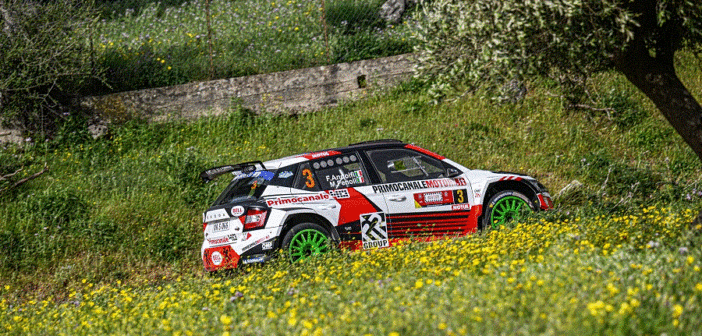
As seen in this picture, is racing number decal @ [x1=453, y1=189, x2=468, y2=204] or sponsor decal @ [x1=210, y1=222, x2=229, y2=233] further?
racing number decal @ [x1=453, y1=189, x2=468, y2=204]

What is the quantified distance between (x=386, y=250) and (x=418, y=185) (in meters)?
1.40

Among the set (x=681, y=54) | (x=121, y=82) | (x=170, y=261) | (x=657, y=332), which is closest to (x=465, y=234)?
(x=170, y=261)

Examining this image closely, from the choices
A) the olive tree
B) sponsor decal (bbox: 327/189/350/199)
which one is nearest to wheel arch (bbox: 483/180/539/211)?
the olive tree

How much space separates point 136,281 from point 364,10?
9404mm

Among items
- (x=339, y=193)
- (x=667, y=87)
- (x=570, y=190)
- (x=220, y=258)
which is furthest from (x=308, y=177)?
(x=570, y=190)

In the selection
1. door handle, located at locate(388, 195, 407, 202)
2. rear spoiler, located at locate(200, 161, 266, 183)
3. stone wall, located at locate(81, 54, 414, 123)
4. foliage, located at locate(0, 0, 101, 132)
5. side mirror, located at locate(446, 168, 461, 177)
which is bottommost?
door handle, located at locate(388, 195, 407, 202)

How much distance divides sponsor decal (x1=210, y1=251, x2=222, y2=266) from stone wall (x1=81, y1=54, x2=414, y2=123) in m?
6.64

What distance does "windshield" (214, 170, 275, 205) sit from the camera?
8906mm

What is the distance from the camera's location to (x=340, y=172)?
9305mm

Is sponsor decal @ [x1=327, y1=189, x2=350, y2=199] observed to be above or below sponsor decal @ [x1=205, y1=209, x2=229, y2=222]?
above

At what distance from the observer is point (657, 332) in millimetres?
4418

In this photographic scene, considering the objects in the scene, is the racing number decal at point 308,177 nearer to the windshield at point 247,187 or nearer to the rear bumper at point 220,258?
the windshield at point 247,187

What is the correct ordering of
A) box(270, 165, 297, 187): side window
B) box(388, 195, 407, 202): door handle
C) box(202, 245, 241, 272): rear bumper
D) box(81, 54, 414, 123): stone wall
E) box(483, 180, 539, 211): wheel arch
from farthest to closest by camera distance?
box(81, 54, 414, 123): stone wall, box(483, 180, 539, 211): wheel arch, box(388, 195, 407, 202): door handle, box(270, 165, 297, 187): side window, box(202, 245, 241, 272): rear bumper

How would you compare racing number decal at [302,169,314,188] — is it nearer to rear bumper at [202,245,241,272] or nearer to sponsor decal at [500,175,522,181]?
rear bumper at [202,245,241,272]
